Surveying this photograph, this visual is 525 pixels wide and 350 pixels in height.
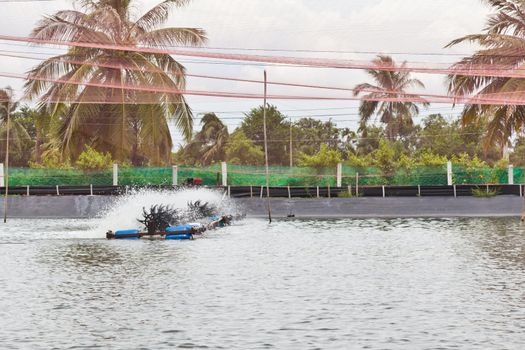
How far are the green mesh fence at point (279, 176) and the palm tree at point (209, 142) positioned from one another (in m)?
40.3

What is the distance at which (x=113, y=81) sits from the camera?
151 feet

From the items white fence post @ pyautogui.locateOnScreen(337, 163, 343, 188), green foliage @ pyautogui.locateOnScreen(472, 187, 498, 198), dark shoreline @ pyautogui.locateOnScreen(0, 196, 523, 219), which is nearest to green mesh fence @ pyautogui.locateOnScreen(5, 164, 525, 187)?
white fence post @ pyautogui.locateOnScreen(337, 163, 343, 188)

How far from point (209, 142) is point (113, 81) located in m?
46.1

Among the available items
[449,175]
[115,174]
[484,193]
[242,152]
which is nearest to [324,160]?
[449,175]

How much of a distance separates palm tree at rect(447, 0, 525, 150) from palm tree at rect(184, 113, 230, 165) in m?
46.9

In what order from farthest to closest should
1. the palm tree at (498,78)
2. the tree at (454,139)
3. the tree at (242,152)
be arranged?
the tree at (242,152)
the tree at (454,139)
the palm tree at (498,78)

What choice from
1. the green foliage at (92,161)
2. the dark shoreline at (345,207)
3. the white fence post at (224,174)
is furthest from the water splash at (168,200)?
the green foliage at (92,161)

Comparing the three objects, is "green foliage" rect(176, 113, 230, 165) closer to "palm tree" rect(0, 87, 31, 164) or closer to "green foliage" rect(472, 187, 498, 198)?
"palm tree" rect(0, 87, 31, 164)

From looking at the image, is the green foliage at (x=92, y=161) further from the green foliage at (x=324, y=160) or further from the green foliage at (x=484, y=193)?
the green foliage at (x=484, y=193)

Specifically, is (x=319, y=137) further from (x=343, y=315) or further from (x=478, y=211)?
(x=343, y=315)

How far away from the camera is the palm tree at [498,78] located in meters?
41.3

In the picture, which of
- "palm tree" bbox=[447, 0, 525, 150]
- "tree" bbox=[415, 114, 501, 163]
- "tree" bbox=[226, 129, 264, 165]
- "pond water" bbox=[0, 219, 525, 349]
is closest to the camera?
"pond water" bbox=[0, 219, 525, 349]

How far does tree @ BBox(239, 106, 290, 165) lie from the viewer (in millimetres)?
91438

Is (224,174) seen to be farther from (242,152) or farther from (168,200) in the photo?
(242,152)
